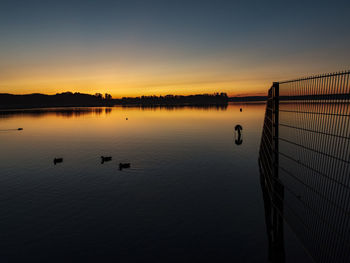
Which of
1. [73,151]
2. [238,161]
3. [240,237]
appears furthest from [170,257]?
[73,151]

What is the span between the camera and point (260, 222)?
18766mm

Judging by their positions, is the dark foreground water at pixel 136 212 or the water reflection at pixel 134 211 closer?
the dark foreground water at pixel 136 212

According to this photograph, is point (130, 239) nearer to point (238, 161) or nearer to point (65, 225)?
point (65, 225)

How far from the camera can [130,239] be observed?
55.7 feet

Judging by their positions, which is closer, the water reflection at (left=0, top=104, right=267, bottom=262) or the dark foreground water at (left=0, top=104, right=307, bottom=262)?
the dark foreground water at (left=0, top=104, right=307, bottom=262)

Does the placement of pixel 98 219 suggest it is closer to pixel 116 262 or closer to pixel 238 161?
pixel 116 262

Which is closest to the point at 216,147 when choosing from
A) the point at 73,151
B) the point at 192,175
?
the point at 192,175

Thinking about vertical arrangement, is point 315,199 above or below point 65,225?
above

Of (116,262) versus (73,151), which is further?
(73,151)

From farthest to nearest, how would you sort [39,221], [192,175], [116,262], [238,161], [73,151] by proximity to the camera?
[73,151] → [238,161] → [192,175] → [39,221] → [116,262]

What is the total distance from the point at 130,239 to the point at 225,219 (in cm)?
791

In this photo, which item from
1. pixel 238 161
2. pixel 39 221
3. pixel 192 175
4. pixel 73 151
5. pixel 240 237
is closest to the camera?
pixel 240 237

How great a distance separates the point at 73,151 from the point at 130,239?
127 feet

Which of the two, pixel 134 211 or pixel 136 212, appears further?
pixel 134 211
